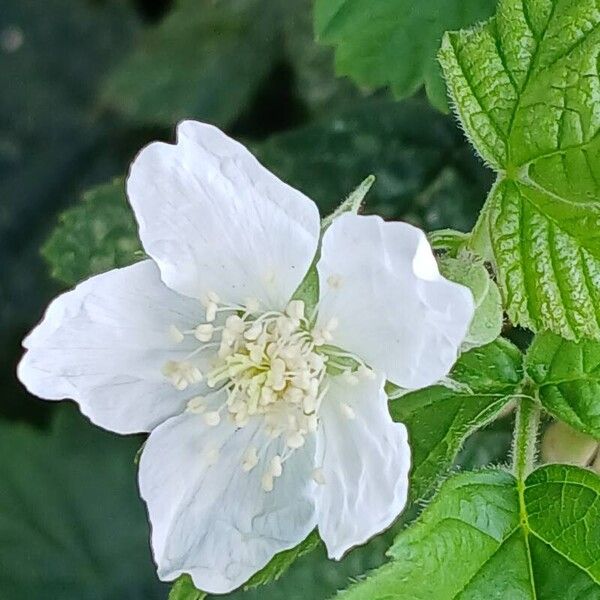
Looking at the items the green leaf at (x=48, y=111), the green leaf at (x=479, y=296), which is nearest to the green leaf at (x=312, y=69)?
the green leaf at (x=48, y=111)

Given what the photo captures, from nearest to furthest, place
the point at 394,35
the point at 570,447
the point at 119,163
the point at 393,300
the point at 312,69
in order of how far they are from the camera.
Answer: the point at 393,300 → the point at 570,447 → the point at 394,35 → the point at 312,69 → the point at 119,163

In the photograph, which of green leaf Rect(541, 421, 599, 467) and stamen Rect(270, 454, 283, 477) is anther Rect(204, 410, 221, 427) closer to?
stamen Rect(270, 454, 283, 477)

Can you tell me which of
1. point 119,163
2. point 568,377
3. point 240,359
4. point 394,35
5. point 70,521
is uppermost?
point 394,35

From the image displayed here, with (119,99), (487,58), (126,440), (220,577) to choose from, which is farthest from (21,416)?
(487,58)

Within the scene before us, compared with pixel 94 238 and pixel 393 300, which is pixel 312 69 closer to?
pixel 94 238

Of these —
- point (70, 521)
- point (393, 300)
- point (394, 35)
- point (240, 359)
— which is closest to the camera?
point (393, 300)

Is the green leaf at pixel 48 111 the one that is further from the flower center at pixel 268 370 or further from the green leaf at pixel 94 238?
the flower center at pixel 268 370

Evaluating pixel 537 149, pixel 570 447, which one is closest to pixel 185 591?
pixel 570 447
